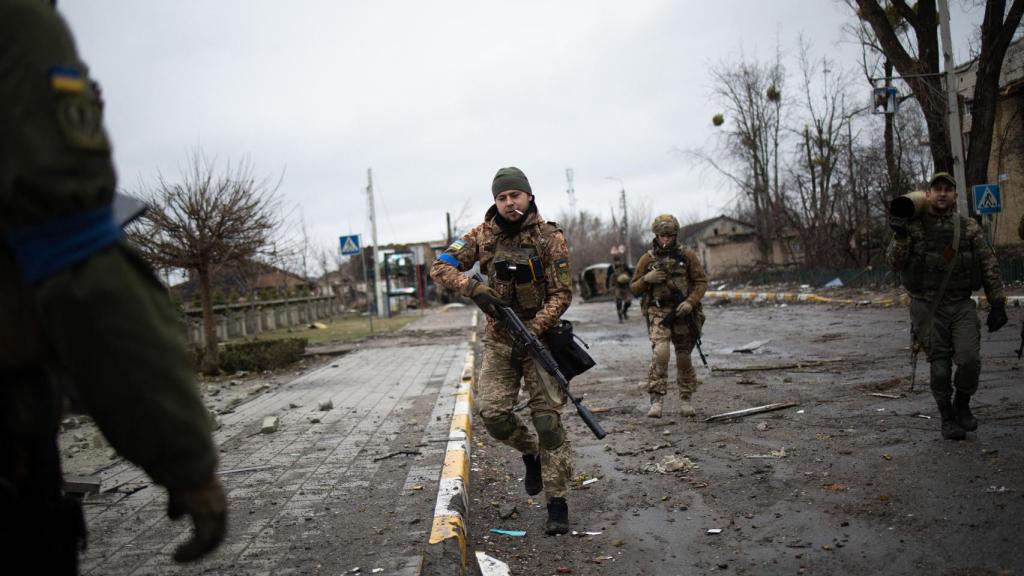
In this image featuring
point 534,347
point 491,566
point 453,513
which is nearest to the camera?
point 491,566

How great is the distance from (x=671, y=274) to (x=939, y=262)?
2677mm

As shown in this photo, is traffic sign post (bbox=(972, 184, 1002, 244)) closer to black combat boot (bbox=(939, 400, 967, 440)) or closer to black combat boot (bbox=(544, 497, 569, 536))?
black combat boot (bbox=(939, 400, 967, 440))

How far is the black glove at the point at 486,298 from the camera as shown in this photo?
178 inches

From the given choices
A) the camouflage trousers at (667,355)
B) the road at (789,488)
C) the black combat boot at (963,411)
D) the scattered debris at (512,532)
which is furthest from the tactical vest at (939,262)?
the scattered debris at (512,532)

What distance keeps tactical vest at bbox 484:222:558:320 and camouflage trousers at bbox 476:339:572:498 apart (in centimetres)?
30

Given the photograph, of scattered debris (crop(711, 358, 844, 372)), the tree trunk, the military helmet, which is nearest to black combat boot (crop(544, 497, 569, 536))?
the military helmet

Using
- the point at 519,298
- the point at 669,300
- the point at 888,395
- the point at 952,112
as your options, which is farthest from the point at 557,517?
the point at 952,112

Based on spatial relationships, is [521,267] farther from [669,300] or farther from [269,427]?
[269,427]

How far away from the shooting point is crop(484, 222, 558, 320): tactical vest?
15.5 feet

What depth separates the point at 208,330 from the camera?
14.3m

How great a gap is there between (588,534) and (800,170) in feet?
118

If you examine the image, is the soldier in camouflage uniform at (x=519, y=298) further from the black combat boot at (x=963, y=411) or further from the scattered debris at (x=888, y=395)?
the scattered debris at (x=888, y=395)

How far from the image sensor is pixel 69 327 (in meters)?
1.29

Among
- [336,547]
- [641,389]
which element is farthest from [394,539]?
[641,389]
